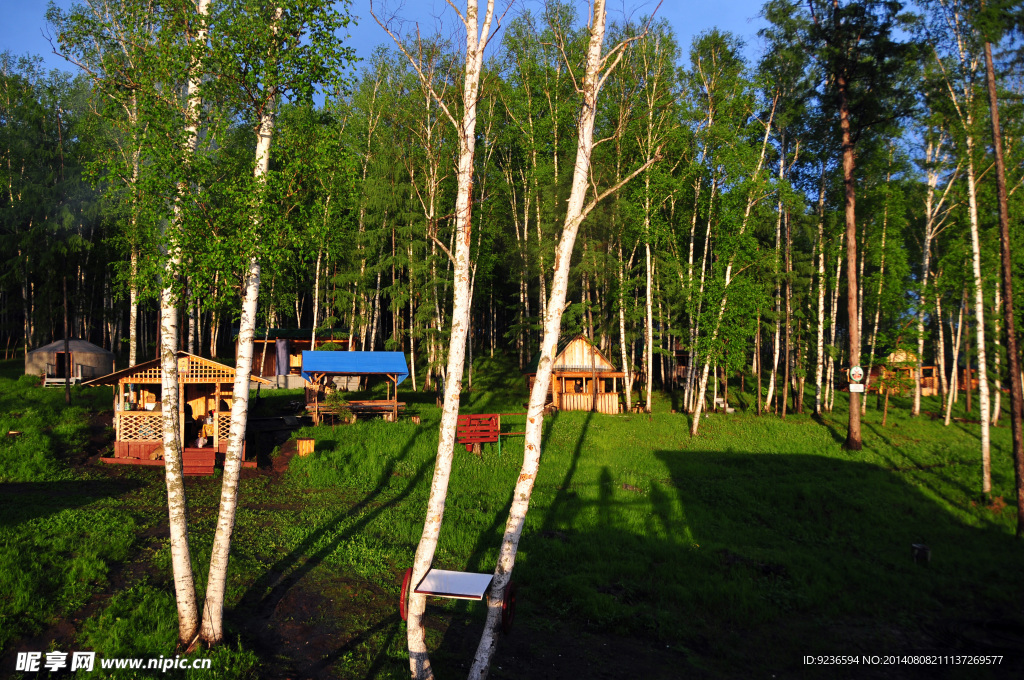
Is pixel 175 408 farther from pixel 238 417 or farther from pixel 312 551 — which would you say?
pixel 312 551

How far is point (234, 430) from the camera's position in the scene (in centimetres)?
811

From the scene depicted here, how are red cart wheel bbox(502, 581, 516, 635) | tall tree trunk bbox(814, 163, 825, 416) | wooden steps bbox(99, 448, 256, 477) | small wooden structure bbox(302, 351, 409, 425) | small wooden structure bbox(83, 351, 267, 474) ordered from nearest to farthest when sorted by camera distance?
red cart wheel bbox(502, 581, 516, 635) < wooden steps bbox(99, 448, 256, 477) < small wooden structure bbox(83, 351, 267, 474) < small wooden structure bbox(302, 351, 409, 425) < tall tree trunk bbox(814, 163, 825, 416)

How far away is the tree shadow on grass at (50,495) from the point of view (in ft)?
39.3

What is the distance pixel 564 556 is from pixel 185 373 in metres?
13.4

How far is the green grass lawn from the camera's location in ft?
27.2

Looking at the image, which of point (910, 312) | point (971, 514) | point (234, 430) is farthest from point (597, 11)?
point (910, 312)

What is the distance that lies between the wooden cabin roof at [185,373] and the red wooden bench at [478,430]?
6.84 metres

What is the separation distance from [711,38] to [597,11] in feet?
69.3

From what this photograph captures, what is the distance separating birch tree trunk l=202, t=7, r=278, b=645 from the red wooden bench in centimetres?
1113

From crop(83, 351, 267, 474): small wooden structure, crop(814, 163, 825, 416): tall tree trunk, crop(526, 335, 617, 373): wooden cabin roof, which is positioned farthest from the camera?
crop(526, 335, 617, 373): wooden cabin roof

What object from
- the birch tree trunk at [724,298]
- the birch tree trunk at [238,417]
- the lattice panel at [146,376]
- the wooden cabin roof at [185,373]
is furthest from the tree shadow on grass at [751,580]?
the lattice panel at [146,376]

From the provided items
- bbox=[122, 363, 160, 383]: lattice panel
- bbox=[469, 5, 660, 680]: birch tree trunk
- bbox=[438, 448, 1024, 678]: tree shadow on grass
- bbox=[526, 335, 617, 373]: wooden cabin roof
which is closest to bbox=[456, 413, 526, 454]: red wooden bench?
bbox=[438, 448, 1024, 678]: tree shadow on grass

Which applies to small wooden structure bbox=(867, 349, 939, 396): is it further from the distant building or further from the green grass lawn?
the distant building

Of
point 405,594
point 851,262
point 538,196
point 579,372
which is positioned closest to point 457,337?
point 405,594
